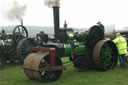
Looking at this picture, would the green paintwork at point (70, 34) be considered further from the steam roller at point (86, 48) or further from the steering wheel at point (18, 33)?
the steering wheel at point (18, 33)

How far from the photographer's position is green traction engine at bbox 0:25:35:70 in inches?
294

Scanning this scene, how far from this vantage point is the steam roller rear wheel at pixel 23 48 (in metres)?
A: 7.40

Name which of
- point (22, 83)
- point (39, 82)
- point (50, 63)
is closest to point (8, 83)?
point (22, 83)

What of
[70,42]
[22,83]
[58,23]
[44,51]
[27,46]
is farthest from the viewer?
[27,46]

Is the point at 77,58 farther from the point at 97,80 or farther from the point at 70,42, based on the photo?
the point at 97,80

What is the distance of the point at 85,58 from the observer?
558 cm

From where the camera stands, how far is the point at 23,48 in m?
7.56

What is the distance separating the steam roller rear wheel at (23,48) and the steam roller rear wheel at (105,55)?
3.29m

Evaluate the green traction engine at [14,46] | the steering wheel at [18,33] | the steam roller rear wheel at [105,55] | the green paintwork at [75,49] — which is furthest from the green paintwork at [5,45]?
the steam roller rear wheel at [105,55]

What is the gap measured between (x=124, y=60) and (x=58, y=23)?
255 centimetres

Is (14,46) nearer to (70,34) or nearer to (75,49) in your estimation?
(70,34)

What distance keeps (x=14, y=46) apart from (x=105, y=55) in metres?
4.08

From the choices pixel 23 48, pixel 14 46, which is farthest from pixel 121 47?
pixel 14 46

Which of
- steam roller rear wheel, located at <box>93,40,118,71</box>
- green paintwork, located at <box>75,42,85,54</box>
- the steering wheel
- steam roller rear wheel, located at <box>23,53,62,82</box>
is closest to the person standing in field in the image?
steam roller rear wheel, located at <box>93,40,118,71</box>
